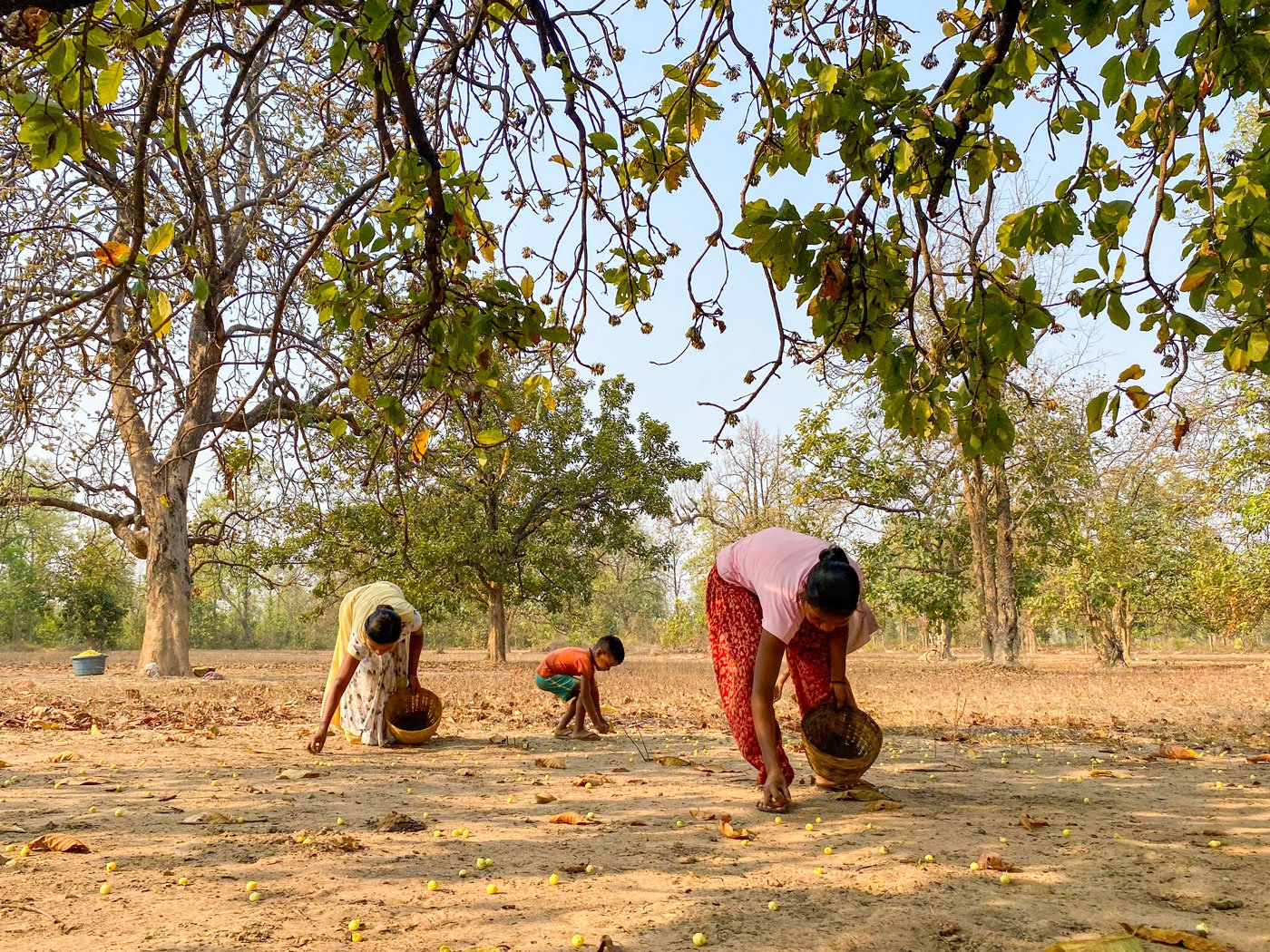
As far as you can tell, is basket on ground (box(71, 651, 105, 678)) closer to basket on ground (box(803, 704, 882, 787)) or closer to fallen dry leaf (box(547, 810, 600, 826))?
fallen dry leaf (box(547, 810, 600, 826))

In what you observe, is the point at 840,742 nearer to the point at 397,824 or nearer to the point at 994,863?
the point at 994,863

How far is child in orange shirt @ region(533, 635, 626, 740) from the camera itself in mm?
7516

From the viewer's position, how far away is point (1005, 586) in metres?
20.0

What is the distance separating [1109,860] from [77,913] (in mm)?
3939

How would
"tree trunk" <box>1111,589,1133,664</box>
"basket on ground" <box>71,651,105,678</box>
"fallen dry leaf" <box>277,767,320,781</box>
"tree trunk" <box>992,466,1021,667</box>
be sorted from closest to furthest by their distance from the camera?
"fallen dry leaf" <box>277,767,320,781</box> → "basket on ground" <box>71,651,105,678</box> → "tree trunk" <box>992,466,1021,667</box> → "tree trunk" <box>1111,589,1133,664</box>

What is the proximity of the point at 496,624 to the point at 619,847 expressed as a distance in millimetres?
20912

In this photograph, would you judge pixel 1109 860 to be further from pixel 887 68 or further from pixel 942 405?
pixel 887 68

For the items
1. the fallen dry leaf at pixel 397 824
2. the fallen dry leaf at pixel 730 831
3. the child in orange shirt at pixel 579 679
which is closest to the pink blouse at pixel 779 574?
the fallen dry leaf at pixel 730 831

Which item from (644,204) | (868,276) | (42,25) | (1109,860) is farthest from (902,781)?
(42,25)

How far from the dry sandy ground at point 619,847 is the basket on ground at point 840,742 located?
187 millimetres

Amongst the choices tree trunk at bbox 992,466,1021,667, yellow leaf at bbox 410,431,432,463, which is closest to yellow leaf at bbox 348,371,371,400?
yellow leaf at bbox 410,431,432,463

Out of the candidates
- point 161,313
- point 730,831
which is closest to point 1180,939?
point 730,831

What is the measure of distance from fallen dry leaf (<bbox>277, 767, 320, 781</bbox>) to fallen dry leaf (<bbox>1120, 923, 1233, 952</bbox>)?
4732mm

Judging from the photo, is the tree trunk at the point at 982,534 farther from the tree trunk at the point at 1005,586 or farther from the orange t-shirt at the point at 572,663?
the orange t-shirt at the point at 572,663
